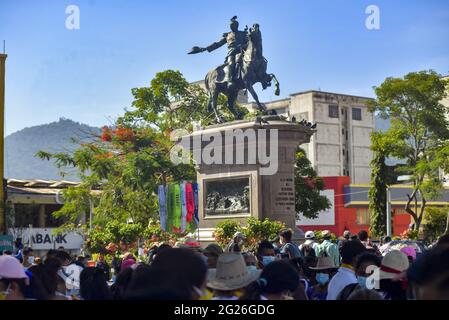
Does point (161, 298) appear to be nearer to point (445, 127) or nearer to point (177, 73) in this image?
point (445, 127)

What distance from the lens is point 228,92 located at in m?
28.7

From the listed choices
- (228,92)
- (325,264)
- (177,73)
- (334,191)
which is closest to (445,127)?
(177,73)

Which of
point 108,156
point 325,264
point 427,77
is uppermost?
point 427,77

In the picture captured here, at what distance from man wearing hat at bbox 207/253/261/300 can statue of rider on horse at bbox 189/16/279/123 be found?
67.9ft

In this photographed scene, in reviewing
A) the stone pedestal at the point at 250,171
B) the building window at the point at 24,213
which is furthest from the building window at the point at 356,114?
the stone pedestal at the point at 250,171

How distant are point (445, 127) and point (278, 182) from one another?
2352 cm

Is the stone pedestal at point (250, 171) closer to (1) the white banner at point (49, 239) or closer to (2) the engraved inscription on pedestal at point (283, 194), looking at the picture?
(2) the engraved inscription on pedestal at point (283, 194)

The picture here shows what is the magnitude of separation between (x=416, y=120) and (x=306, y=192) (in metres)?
7.40

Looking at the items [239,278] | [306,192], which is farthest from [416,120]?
[239,278]

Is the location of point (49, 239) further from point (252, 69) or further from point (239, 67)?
point (252, 69)

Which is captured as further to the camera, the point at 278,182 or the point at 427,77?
the point at 427,77

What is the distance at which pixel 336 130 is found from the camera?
297 ft

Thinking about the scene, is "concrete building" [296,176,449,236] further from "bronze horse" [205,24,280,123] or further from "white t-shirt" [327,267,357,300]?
"white t-shirt" [327,267,357,300]

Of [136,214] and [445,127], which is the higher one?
[445,127]
